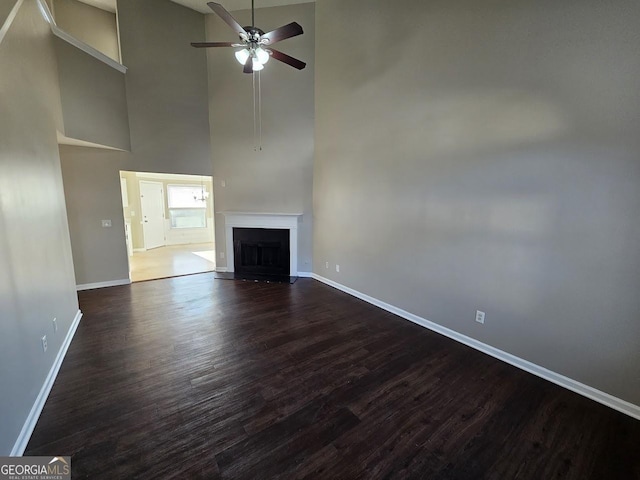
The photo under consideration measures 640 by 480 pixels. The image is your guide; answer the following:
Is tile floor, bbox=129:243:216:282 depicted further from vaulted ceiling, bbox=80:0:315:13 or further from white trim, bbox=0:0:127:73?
vaulted ceiling, bbox=80:0:315:13

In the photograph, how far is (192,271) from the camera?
5887 millimetres

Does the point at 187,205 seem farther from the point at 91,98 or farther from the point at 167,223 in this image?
the point at 91,98

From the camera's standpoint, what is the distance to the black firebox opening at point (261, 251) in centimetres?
546

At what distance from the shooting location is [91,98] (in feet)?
13.0

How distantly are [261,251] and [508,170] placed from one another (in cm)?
432

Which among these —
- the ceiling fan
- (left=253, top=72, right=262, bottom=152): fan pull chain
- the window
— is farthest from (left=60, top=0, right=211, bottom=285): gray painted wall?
the window

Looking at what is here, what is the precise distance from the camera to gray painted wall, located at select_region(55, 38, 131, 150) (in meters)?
3.58

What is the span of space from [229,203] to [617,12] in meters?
5.46

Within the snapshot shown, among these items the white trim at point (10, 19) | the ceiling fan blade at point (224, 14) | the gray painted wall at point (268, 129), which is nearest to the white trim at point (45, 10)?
the white trim at point (10, 19)

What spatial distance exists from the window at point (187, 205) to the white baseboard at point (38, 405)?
6.72 m

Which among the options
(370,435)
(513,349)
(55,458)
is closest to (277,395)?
(370,435)

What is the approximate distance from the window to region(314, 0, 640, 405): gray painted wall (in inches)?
280

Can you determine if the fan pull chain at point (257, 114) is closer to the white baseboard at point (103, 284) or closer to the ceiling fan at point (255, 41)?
the ceiling fan at point (255, 41)

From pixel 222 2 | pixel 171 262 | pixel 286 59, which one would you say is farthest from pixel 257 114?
pixel 171 262
